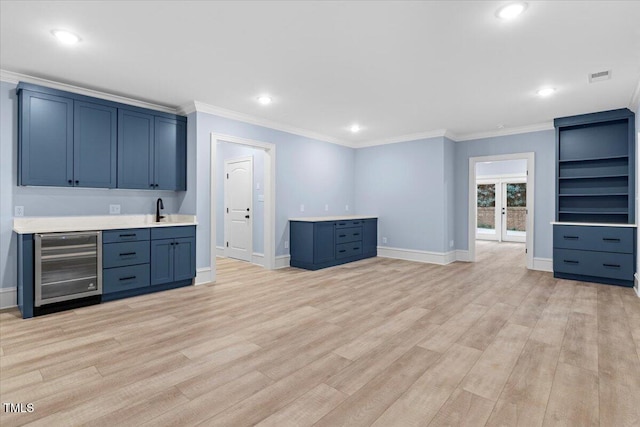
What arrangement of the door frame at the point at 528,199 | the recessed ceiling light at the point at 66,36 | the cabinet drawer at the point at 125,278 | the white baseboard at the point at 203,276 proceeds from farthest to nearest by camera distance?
the door frame at the point at 528,199 < the white baseboard at the point at 203,276 < the cabinet drawer at the point at 125,278 < the recessed ceiling light at the point at 66,36

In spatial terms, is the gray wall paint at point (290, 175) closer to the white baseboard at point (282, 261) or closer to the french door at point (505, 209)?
the white baseboard at point (282, 261)

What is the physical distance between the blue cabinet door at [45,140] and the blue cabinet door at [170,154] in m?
0.97

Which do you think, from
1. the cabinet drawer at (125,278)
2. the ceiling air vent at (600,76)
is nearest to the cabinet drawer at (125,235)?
the cabinet drawer at (125,278)

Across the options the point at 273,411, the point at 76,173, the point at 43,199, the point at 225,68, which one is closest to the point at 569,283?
the point at 273,411

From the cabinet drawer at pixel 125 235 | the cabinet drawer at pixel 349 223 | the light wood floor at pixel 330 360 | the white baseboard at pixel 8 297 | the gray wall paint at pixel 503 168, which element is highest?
the gray wall paint at pixel 503 168

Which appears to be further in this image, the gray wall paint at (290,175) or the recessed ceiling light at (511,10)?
the gray wall paint at (290,175)

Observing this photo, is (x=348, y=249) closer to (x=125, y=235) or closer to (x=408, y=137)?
(x=408, y=137)

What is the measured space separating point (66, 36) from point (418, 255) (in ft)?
19.6

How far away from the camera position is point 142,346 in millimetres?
2559

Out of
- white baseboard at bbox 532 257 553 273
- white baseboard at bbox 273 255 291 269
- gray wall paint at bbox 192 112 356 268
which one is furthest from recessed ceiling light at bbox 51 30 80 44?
white baseboard at bbox 532 257 553 273

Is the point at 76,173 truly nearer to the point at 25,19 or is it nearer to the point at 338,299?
the point at 25,19

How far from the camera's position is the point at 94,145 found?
397cm

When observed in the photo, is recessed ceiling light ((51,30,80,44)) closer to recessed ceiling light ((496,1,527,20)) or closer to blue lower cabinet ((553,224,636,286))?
recessed ceiling light ((496,1,527,20))

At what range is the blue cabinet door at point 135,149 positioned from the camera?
4.20m
